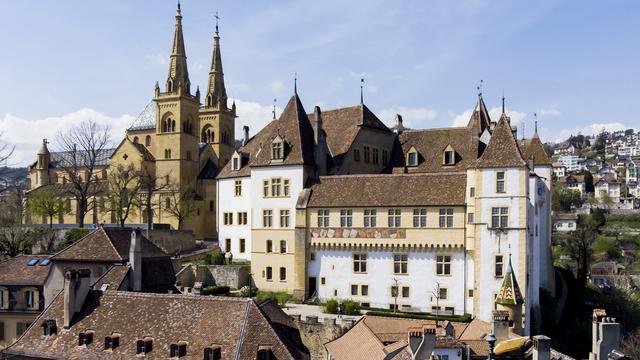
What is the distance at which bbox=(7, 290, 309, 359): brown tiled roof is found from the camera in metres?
30.7

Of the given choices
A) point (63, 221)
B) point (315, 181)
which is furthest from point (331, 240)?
point (63, 221)

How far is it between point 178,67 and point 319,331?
4792 cm

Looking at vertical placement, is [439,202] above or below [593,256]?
above

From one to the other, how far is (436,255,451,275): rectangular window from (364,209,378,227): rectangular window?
5415mm

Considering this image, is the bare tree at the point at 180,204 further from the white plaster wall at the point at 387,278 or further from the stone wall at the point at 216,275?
the white plaster wall at the point at 387,278

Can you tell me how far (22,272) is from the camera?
45.9 meters

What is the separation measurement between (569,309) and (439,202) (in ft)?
70.6

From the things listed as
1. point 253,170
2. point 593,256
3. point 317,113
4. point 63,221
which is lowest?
point 593,256

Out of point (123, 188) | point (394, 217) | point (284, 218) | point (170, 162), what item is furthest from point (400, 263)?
point (170, 162)

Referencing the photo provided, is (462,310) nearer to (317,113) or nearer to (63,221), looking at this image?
(317,113)

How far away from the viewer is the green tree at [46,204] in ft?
255

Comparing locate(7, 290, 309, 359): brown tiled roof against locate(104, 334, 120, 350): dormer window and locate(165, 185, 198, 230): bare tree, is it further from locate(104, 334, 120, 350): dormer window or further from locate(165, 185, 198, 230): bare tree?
locate(165, 185, 198, 230): bare tree

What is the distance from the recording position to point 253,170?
5684 centimetres

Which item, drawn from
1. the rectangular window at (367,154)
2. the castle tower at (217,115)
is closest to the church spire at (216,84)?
the castle tower at (217,115)
